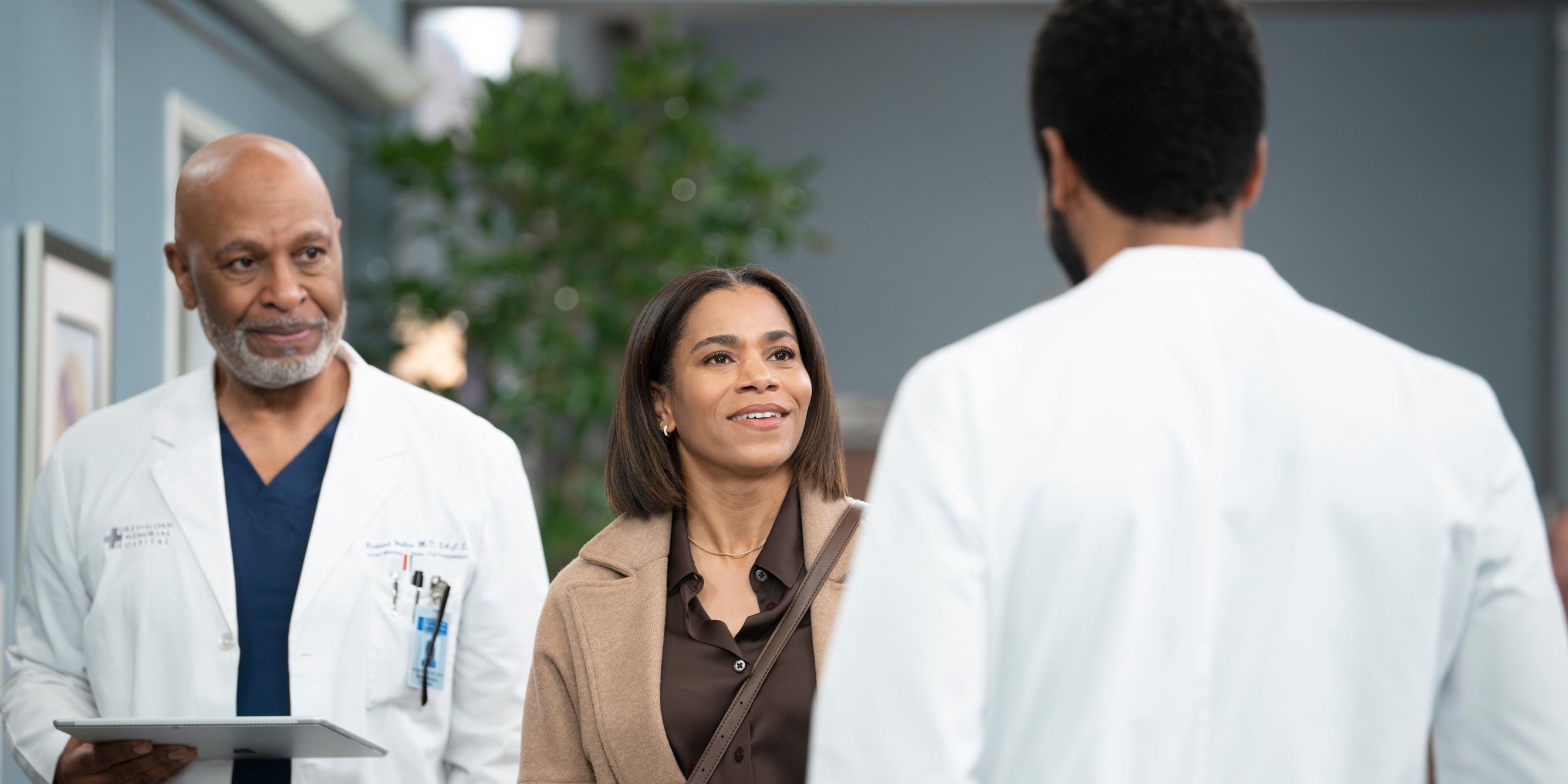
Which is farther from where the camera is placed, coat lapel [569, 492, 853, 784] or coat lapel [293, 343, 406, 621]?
coat lapel [293, 343, 406, 621]

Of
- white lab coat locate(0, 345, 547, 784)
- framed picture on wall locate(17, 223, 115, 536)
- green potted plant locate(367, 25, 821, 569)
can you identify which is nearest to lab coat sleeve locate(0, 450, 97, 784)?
white lab coat locate(0, 345, 547, 784)

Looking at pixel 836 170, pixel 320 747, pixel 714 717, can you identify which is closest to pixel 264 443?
pixel 320 747

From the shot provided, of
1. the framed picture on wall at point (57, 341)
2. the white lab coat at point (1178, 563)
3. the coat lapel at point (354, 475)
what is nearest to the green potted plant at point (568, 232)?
the framed picture on wall at point (57, 341)

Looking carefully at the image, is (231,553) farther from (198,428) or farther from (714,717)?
(714,717)

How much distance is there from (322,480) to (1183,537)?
5.18 feet

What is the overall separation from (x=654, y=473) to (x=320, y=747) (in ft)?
1.91

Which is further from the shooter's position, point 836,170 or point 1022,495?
point 836,170

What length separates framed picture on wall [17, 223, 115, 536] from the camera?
325cm

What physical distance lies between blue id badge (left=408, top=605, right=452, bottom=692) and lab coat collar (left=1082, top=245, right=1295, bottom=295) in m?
1.38

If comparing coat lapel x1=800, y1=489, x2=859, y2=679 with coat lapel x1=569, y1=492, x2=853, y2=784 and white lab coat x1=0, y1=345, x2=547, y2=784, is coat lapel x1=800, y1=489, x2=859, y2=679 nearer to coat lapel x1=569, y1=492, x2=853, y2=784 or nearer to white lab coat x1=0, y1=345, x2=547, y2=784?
coat lapel x1=569, y1=492, x2=853, y2=784

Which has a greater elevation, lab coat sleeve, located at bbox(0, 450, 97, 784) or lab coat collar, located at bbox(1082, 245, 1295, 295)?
lab coat collar, located at bbox(1082, 245, 1295, 295)

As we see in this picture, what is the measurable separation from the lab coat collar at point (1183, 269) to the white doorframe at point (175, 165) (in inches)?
129

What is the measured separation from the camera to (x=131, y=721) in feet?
6.48

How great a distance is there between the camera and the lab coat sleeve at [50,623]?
237 cm
